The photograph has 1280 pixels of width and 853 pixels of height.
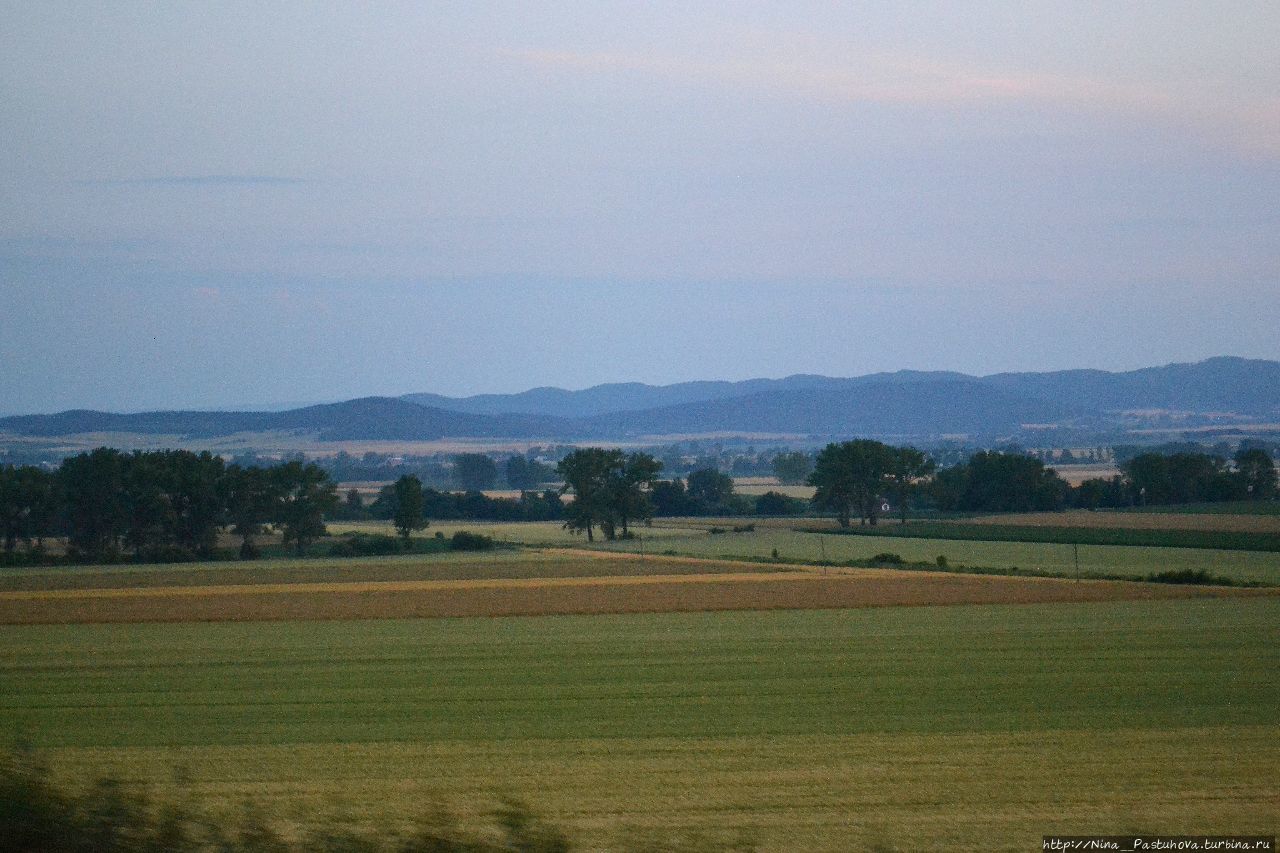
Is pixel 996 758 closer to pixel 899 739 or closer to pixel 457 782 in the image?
pixel 899 739

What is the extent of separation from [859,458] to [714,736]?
77383mm

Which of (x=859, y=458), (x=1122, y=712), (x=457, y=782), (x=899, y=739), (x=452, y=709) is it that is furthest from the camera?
(x=859, y=458)

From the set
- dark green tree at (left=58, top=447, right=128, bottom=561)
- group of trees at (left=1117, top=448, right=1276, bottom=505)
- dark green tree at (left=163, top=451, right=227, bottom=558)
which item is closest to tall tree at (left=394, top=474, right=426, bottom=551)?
dark green tree at (left=163, top=451, right=227, bottom=558)

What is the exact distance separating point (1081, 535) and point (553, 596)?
125ft

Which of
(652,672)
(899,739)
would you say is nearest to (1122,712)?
(899,739)

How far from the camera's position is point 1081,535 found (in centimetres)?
7288

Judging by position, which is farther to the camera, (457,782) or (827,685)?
(827,685)

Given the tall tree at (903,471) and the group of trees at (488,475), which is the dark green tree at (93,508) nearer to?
the tall tree at (903,471)

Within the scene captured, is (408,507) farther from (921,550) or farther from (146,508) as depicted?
(921,550)

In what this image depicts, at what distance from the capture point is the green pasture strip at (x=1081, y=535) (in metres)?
64.4

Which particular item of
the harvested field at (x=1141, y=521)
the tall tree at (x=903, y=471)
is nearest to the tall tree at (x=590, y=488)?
the tall tree at (x=903, y=471)

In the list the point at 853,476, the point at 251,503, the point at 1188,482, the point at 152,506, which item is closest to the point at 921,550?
the point at 853,476

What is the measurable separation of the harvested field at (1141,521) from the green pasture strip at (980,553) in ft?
25.9

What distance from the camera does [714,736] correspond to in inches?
751
